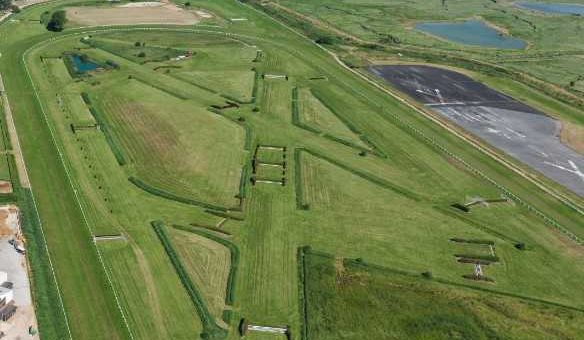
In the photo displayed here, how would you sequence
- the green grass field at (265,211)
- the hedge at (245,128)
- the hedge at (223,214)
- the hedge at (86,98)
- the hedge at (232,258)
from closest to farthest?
the green grass field at (265,211)
the hedge at (232,258)
the hedge at (223,214)
the hedge at (245,128)
the hedge at (86,98)

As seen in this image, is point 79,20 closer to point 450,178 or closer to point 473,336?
point 450,178

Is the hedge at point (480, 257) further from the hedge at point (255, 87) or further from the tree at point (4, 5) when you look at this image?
the tree at point (4, 5)

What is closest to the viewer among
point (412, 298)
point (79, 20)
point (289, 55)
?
point (412, 298)

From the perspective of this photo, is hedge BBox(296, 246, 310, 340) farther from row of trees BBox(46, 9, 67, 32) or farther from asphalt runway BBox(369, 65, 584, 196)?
row of trees BBox(46, 9, 67, 32)

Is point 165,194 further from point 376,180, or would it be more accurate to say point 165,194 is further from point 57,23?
point 57,23

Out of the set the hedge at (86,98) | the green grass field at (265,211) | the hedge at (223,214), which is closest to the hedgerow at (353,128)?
the green grass field at (265,211)

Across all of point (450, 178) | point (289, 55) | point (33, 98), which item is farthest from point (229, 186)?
point (289, 55)

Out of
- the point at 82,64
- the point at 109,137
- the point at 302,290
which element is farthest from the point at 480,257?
the point at 82,64

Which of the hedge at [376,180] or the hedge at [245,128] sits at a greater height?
the hedge at [245,128]
